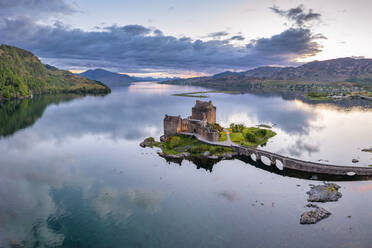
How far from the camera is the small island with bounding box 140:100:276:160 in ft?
226

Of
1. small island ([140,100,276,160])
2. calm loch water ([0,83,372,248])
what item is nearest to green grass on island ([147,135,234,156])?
small island ([140,100,276,160])

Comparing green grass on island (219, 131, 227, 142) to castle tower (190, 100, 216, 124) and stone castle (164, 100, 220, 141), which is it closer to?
stone castle (164, 100, 220, 141)

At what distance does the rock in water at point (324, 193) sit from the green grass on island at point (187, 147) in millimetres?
25635

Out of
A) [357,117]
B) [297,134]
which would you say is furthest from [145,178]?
[357,117]

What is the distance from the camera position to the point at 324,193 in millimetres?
46156

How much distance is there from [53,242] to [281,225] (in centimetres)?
3277

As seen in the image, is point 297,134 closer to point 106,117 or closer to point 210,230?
point 210,230

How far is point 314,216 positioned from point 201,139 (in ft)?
131

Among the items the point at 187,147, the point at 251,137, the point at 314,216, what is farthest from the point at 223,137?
the point at 314,216

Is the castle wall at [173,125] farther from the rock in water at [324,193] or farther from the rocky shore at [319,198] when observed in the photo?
the rock in water at [324,193]

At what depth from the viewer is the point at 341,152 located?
2894 inches

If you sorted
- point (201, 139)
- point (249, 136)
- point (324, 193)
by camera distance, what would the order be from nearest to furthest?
point (324, 193), point (201, 139), point (249, 136)

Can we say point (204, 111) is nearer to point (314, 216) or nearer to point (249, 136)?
point (249, 136)

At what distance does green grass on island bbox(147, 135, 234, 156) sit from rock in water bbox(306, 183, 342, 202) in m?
25.6
